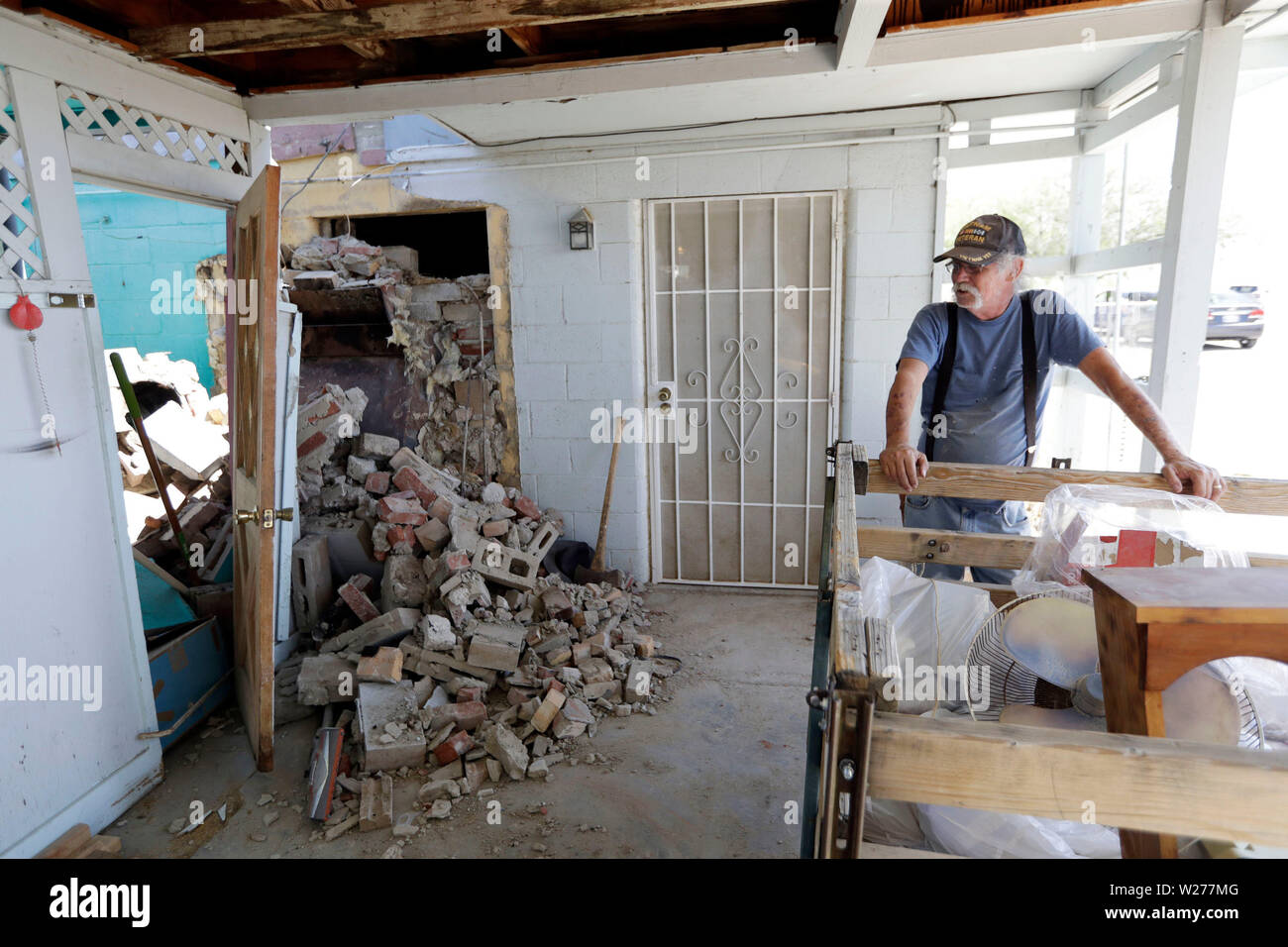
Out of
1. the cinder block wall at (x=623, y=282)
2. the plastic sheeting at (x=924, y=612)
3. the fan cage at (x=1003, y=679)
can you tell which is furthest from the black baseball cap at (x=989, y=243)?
the cinder block wall at (x=623, y=282)

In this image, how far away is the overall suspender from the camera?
272 cm

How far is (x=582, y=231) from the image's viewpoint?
4855mm

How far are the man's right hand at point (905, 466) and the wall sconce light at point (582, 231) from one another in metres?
3.18

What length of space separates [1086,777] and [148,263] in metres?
7.99

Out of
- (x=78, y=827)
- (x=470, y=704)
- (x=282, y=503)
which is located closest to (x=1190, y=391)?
(x=470, y=704)

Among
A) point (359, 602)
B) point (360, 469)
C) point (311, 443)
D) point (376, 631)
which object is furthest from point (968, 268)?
point (311, 443)

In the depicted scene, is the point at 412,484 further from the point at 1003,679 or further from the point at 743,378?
the point at 1003,679

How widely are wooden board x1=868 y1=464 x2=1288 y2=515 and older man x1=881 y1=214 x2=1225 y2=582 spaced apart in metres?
0.19

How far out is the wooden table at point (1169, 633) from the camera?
0.95 metres

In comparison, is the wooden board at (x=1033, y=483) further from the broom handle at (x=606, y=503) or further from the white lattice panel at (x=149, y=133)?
the white lattice panel at (x=149, y=133)

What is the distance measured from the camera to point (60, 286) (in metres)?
2.61

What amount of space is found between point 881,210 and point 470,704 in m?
3.79

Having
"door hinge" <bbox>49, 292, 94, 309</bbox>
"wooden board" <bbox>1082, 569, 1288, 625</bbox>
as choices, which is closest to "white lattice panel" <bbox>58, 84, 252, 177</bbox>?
"door hinge" <bbox>49, 292, 94, 309</bbox>
